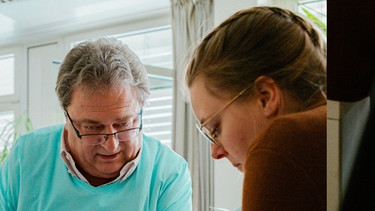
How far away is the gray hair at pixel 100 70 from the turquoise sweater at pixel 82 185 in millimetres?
254

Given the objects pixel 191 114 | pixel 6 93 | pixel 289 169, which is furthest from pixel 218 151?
pixel 6 93

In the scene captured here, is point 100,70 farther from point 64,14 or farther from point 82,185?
point 64,14

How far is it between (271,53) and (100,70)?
108 cm

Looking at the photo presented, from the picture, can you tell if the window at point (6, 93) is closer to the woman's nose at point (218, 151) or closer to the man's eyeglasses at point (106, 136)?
the man's eyeglasses at point (106, 136)

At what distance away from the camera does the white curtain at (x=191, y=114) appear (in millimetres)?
3692

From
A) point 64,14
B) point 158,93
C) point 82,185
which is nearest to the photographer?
point 82,185

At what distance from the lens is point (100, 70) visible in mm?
1922

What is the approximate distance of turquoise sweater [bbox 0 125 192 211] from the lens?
2021 millimetres

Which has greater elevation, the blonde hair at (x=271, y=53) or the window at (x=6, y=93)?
the blonde hair at (x=271, y=53)

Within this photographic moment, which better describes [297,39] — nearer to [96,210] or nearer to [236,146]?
[236,146]

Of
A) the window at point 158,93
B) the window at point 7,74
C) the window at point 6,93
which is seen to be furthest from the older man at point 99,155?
the window at point 7,74

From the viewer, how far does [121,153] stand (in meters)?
2.07

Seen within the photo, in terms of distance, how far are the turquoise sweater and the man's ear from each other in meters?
1.10

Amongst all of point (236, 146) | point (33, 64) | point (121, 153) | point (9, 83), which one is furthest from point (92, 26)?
point (236, 146)
